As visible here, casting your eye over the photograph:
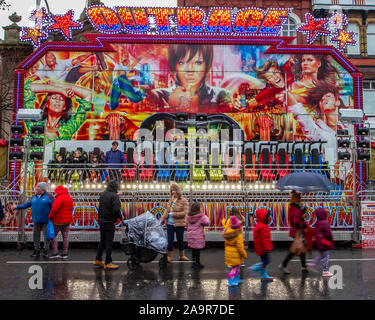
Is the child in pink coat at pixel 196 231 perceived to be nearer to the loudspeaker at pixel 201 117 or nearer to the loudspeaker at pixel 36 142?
the loudspeaker at pixel 36 142

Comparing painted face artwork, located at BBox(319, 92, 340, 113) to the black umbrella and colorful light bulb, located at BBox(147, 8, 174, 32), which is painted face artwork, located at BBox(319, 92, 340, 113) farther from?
the black umbrella

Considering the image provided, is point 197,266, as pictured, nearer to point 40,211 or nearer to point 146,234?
point 146,234

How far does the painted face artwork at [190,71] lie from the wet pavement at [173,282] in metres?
8.72

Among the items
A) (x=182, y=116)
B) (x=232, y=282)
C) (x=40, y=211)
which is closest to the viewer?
(x=232, y=282)

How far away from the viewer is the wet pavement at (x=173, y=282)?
6.45m

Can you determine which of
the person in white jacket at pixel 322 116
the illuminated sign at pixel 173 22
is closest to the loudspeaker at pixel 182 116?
the illuminated sign at pixel 173 22

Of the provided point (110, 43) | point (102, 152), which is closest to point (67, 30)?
point (110, 43)

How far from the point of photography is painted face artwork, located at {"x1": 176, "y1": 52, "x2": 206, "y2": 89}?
1648 cm

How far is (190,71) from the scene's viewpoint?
16.5 metres

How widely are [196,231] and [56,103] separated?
9784 mm

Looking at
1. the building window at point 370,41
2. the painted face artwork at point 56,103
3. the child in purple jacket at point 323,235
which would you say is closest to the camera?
the child in purple jacket at point 323,235

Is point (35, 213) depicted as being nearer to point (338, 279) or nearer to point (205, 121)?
point (338, 279)

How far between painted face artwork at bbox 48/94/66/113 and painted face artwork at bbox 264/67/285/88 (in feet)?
27.4

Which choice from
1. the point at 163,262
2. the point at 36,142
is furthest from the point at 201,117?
the point at 163,262
